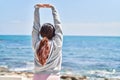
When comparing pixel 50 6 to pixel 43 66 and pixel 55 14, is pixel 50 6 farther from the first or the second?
pixel 43 66

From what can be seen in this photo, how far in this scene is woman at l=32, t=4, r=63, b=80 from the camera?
3977 mm

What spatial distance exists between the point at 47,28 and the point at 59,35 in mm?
121

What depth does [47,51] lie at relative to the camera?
13.0 ft

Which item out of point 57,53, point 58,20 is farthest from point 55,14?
point 57,53

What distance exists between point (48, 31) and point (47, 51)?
175 millimetres

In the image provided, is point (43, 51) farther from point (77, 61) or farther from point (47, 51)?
point (77, 61)

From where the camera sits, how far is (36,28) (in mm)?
4066

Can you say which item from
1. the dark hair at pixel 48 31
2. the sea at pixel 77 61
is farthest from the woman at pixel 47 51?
the sea at pixel 77 61

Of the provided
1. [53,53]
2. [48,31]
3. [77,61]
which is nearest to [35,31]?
[48,31]

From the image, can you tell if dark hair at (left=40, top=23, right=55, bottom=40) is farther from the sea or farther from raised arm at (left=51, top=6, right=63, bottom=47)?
the sea

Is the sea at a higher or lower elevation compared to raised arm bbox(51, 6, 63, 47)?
lower

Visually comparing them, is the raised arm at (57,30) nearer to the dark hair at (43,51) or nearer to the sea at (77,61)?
the dark hair at (43,51)

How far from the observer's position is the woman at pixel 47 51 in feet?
13.0

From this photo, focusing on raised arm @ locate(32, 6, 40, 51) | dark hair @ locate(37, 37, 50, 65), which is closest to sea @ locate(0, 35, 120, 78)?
raised arm @ locate(32, 6, 40, 51)
